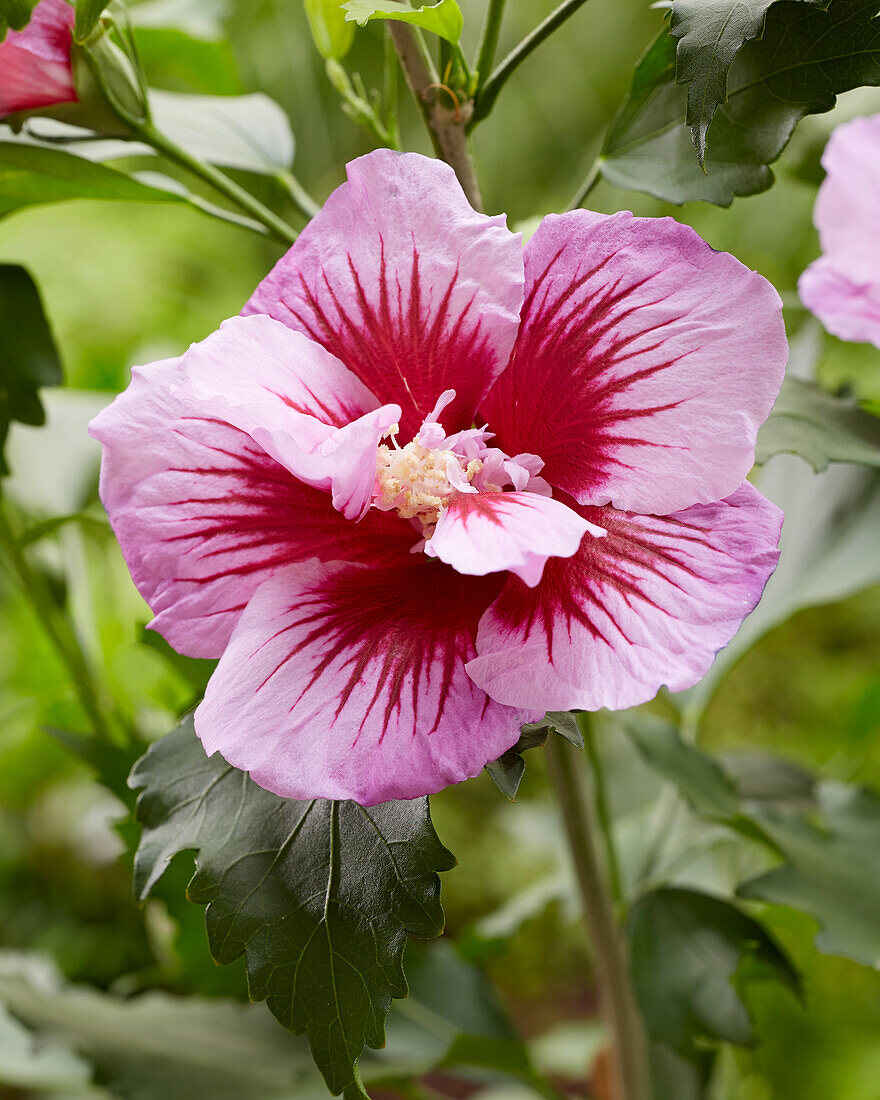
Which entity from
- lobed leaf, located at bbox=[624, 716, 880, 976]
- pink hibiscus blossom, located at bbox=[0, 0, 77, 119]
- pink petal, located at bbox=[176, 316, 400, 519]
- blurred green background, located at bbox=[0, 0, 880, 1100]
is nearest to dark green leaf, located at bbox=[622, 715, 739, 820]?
lobed leaf, located at bbox=[624, 716, 880, 976]

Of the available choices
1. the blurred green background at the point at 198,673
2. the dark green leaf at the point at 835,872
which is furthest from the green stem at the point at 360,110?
the dark green leaf at the point at 835,872

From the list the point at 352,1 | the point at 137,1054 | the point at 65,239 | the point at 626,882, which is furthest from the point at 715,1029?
the point at 65,239

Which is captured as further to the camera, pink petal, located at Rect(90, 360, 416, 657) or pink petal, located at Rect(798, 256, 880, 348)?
pink petal, located at Rect(798, 256, 880, 348)

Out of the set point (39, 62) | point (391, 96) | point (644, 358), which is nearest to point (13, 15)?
point (39, 62)

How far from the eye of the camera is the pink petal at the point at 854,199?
0.40 m

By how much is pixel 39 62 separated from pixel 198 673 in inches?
9.9

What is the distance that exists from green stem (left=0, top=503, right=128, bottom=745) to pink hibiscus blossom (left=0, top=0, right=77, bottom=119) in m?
0.24

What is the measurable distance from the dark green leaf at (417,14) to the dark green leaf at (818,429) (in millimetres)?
163

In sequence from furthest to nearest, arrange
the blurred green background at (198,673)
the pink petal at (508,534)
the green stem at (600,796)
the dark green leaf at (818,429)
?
the blurred green background at (198,673) → the green stem at (600,796) → the dark green leaf at (818,429) → the pink petal at (508,534)

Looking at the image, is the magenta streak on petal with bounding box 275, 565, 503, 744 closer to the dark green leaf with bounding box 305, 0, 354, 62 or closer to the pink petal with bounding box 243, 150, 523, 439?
the pink petal with bounding box 243, 150, 523, 439

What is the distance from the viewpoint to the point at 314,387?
0.28m

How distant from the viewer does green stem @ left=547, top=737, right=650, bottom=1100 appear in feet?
1.34

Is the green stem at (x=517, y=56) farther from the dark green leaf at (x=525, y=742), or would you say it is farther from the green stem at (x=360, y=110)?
the dark green leaf at (x=525, y=742)

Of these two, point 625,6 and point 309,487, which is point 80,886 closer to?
point 309,487
